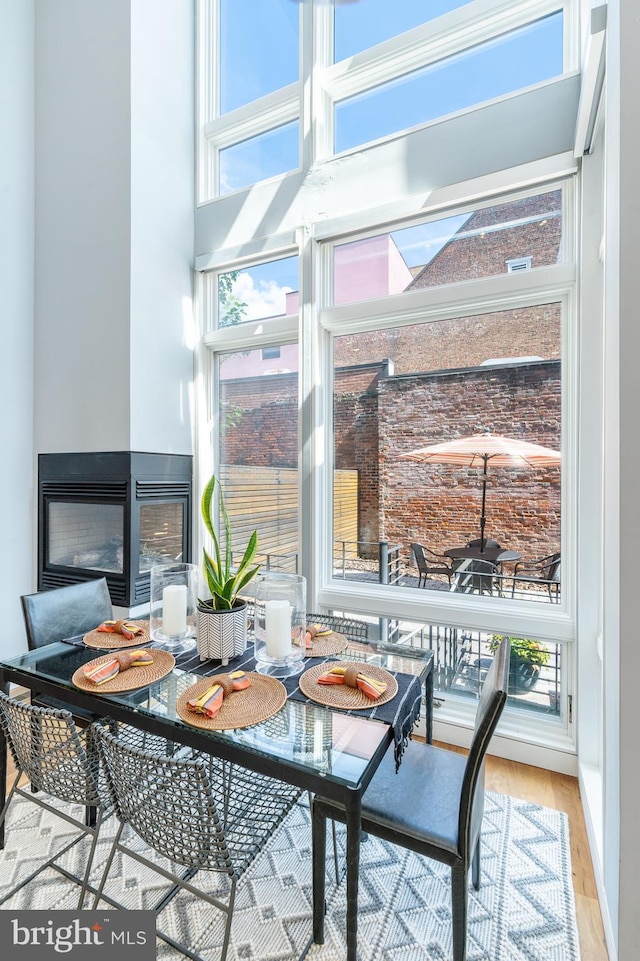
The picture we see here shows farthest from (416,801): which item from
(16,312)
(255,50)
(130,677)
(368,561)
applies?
(255,50)

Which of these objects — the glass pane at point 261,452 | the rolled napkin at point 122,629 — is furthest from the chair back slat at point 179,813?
the glass pane at point 261,452

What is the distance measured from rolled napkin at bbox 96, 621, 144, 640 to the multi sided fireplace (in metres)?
0.90

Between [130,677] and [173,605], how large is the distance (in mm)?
319

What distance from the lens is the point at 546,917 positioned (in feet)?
5.11

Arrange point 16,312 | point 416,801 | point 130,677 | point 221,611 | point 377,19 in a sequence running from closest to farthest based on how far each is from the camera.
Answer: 1. point 416,801
2. point 130,677
3. point 221,611
4. point 377,19
5. point 16,312

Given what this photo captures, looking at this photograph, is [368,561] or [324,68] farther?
[324,68]

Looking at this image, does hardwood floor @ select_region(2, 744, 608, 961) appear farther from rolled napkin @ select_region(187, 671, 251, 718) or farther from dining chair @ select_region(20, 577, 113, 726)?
rolled napkin @ select_region(187, 671, 251, 718)

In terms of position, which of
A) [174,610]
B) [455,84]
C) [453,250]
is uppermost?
[455,84]

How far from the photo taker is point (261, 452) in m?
3.27

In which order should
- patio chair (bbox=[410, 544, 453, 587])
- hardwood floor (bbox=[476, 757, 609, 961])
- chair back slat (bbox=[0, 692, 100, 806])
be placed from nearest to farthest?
chair back slat (bbox=[0, 692, 100, 806]) → hardwood floor (bbox=[476, 757, 609, 961]) → patio chair (bbox=[410, 544, 453, 587])

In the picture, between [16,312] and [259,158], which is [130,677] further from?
[259,158]

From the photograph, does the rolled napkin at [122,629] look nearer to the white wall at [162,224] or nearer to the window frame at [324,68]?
the white wall at [162,224]

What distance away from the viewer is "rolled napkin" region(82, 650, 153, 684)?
1582mm

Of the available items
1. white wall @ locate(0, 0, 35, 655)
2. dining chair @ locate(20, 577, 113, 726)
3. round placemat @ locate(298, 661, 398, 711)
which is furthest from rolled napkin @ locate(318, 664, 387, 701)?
white wall @ locate(0, 0, 35, 655)
